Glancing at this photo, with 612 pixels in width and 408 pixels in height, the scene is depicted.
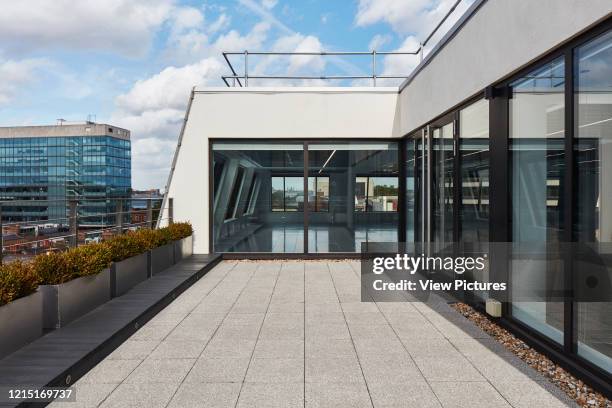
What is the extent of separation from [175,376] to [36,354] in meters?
1.16

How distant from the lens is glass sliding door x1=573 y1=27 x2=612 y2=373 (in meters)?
3.33

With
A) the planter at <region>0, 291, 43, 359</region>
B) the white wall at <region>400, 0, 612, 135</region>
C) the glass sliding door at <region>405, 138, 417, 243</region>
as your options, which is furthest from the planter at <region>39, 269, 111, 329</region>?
the glass sliding door at <region>405, 138, 417, 243</region>

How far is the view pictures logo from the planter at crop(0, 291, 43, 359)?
4743mm

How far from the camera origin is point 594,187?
3447 millimetres

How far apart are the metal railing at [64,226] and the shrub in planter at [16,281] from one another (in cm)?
38

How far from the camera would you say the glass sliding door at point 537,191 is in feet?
13.1

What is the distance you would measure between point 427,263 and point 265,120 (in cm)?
474

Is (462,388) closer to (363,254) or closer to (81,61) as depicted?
(363,254)

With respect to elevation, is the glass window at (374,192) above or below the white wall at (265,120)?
below

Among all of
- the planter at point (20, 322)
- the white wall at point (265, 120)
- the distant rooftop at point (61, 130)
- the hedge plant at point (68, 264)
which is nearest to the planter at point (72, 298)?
the hedge plant at point (68, 264)

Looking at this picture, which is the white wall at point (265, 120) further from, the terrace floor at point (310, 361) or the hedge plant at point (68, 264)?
the terrace floor at point (310, 361)

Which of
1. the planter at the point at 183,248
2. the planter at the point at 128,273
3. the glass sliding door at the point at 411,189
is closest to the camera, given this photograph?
the planter at the point at 128,273

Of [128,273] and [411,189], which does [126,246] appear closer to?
[128,273]

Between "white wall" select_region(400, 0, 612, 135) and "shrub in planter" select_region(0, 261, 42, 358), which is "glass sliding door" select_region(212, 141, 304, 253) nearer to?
"white wall" select_region(400, 0, 612, 135)
